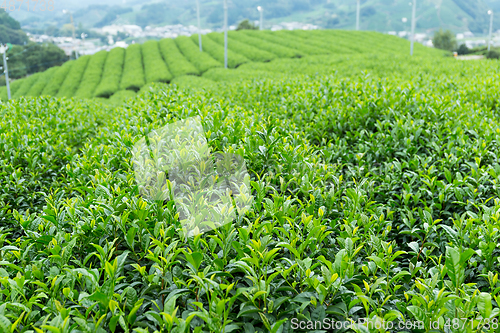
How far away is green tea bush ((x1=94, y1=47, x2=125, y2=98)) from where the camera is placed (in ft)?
81.4

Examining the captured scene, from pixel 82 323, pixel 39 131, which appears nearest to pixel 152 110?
pixel 39 131

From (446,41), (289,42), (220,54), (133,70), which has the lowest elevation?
(133,70)

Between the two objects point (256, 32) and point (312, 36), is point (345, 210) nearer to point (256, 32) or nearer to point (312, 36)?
point (312, 36)

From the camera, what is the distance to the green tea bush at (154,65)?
84.0 feet

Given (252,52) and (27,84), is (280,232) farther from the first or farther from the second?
(27,84)

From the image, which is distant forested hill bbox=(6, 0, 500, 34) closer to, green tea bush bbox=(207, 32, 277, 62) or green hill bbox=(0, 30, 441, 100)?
green hill bbox=(0, 30, 441, 100)

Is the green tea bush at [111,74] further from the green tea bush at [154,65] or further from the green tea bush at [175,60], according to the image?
the green tea bush at [175,60]

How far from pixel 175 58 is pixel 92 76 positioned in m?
7.36

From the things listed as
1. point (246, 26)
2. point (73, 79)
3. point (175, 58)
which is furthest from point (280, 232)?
point (246, 26)

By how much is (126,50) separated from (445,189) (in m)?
40.9

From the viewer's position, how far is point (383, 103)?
4910mm

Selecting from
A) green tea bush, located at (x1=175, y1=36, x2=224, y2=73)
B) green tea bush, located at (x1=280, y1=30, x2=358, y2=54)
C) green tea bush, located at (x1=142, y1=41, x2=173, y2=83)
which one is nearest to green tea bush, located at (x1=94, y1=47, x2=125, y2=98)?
green tea bush, located at (x1=142, y1=41, x2=173, y2=83)

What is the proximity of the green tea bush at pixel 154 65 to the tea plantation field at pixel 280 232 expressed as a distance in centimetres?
2035

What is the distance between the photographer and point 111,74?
2925cm
